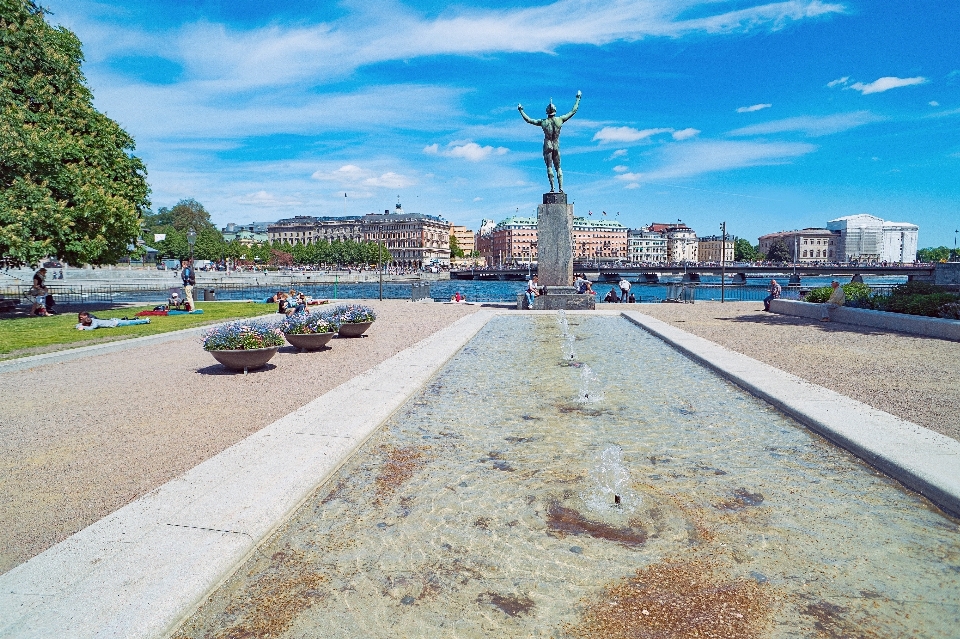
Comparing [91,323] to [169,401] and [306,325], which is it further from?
[169,401]

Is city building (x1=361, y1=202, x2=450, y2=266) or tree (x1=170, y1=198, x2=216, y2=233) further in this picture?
city building (x1=361, y1=202, x2=450, y2=266)

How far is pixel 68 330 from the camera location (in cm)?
1773

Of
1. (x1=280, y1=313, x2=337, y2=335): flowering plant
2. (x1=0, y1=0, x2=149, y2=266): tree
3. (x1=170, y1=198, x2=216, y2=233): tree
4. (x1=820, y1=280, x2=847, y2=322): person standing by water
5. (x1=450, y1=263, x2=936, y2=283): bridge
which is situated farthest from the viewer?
(x1=170, y1=198, x2=216, y2=233): tree

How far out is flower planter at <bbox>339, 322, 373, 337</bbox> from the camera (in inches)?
635

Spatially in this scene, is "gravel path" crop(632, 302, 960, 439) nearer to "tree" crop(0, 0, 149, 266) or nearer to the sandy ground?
the sandy ground

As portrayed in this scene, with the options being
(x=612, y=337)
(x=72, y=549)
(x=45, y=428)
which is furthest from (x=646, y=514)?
(x=612, y=337)

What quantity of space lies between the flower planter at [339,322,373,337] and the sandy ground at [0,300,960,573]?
0.29 metres

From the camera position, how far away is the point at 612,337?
1702 cm

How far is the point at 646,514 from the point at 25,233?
22852mm

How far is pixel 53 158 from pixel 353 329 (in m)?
13.8

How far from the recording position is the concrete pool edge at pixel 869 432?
515cm

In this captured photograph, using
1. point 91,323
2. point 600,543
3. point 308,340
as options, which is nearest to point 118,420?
point 308,340

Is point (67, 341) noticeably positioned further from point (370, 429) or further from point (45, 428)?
point (370, 429)

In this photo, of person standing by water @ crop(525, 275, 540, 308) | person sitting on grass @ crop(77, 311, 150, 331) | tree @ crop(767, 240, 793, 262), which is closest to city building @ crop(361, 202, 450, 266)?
tree @ crop(767, 240, 793, 262)
